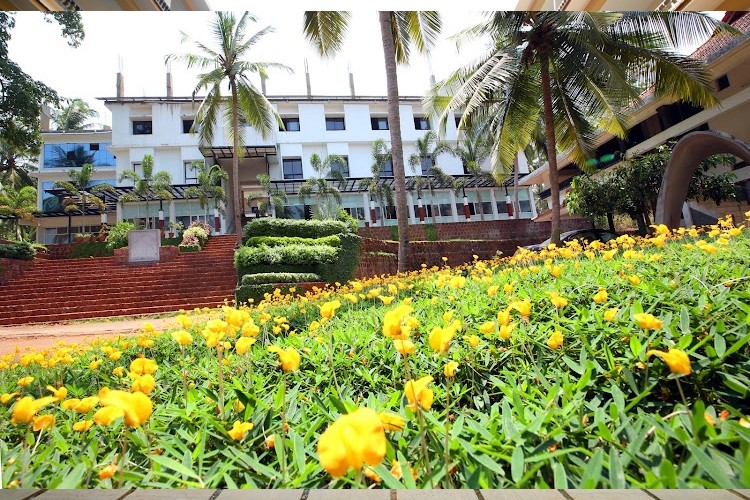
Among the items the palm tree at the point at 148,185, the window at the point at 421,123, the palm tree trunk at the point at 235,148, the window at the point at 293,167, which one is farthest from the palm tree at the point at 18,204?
the window at the point at 421,123

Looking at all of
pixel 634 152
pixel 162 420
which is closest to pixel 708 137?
pixel 634 152

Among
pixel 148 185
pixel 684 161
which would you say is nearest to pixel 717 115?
pixel 684 161

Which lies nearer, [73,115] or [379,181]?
[73,115]

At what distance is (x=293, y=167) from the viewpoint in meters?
3.57

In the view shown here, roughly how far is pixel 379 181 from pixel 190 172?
1.85 m

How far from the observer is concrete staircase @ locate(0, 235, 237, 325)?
2254mm

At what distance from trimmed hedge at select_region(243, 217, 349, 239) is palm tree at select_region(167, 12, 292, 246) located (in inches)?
36.0

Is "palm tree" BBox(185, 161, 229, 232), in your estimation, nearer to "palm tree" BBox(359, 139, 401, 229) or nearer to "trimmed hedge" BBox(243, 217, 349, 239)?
"trimmed hedge" BBox(243, 217, 349, 239)

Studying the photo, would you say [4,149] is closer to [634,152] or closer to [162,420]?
[162,420]

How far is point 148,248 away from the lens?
301 centimetres

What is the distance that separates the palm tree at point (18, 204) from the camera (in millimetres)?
2157

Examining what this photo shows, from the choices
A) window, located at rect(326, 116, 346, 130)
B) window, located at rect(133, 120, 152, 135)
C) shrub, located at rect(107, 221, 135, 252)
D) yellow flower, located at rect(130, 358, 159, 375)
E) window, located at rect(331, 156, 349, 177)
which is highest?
window, located at rect(326, 116, 346, 130)

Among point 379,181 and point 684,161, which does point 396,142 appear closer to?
point 379,181

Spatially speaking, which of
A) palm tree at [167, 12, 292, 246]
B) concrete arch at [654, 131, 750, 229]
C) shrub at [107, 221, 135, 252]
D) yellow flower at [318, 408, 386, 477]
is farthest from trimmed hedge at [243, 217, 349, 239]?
yellow flower at [318, 408, 386, 477]
